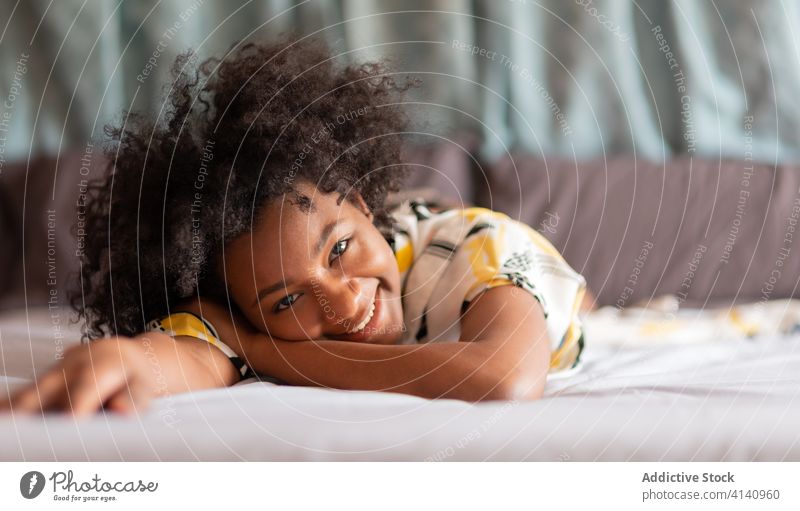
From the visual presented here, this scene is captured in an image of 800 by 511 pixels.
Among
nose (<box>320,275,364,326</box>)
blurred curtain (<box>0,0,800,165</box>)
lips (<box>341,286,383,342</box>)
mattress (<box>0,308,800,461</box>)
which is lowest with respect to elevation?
mattress (<box>0,308,800,461</box>)

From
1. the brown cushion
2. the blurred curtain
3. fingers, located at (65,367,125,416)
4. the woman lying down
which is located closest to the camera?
fingers, located at (65,367,125,416)

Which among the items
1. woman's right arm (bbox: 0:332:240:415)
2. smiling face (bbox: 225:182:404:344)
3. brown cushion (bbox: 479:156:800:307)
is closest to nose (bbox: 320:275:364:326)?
smiling face (bbox: 225:182:404:344)

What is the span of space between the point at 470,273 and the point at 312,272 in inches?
5.7

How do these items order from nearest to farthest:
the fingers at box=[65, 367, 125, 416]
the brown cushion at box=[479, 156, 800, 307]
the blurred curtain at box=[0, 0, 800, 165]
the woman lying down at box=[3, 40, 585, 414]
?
1. the fingers at box=[65, 367, 125, 416]
2. the woman lying down at box=[3, 40, 585, 414]
3. the brown cushion at box=[479, 156, 800, 307]
4. the blurred curtain at box=[0, 0, 800, 165]

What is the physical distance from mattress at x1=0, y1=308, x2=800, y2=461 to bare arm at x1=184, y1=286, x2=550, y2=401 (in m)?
0.02

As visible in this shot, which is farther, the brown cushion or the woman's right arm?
the brown cushion

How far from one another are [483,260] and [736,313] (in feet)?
1.17

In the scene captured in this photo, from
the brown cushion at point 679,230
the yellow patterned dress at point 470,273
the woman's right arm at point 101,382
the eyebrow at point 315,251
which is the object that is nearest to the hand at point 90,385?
the woman's right arm at point 101,382

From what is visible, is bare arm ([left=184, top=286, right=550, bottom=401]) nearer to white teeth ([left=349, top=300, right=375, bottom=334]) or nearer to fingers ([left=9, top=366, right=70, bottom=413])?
white teeth ([left=349, top=300, right=375, bottom=334])

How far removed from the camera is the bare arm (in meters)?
0.50

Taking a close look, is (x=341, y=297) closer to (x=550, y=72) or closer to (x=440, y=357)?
(x=440, y=357)

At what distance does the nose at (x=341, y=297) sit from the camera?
56cm

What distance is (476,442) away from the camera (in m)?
0.45
